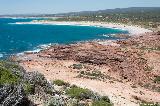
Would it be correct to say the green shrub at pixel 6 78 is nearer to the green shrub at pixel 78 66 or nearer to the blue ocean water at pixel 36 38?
the green shrub at pixel 78 66

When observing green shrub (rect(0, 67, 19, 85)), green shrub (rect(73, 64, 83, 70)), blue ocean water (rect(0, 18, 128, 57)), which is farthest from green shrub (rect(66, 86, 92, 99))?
blue ocean water (rect(0, 18, 128, 57))

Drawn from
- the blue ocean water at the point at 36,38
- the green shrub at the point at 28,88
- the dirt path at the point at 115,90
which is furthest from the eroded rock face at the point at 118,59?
the green shrub at the point at 28,88

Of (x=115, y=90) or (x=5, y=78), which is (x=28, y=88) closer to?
(x=5, y=78)

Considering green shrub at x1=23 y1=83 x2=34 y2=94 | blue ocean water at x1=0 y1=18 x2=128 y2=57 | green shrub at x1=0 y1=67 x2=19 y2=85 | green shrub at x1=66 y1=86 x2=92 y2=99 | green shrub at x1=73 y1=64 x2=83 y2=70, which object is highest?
green shrub at x1=0 y1=67 x2=19 y2=85

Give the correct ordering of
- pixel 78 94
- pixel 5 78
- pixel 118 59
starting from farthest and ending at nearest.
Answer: pixel 118 59 → pixel 78 94 → pixel 5 78

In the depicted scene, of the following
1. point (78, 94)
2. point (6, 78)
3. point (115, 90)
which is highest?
point (6, 78)

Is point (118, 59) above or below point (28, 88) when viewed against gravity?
below

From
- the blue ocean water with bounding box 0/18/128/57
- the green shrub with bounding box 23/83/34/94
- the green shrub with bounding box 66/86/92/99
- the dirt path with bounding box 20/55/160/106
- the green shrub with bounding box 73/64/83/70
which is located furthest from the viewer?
the blue ocean water with bounding box 0/18/128/57

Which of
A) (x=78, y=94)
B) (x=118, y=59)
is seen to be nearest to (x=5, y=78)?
(x=78, y=94)

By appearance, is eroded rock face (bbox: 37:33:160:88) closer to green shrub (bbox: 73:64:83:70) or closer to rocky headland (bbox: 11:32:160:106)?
rocky headland (bbox: 11:32:160:106)

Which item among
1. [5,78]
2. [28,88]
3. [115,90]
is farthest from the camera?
[115,90]

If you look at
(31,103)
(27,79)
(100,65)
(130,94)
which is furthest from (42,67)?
→ (31,103)
